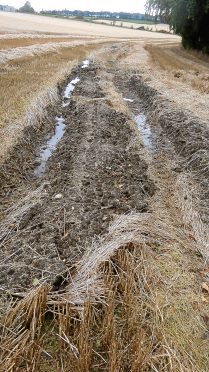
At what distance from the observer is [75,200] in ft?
21.2

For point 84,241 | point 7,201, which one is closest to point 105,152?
point 7,201

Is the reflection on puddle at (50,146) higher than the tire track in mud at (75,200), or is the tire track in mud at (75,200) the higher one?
the tire track in mud at (75,200)

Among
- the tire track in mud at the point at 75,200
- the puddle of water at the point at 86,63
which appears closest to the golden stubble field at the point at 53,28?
the puddle of water at the point at 86,63

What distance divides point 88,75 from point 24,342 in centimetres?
1796

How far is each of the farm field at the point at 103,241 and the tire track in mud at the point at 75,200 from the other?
0.02 metres

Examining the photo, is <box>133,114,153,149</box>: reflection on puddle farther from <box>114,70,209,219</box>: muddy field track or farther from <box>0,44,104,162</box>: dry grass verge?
<box>0,44,104,162</box>: dry grass verge

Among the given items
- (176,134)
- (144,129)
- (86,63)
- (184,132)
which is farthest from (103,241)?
(86,63)

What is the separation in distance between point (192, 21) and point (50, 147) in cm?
2864

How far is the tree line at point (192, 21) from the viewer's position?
30328 millimetres

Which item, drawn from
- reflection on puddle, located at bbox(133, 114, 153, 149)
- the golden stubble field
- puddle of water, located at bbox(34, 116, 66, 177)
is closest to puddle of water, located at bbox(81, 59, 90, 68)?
reflection on puddle, located at bbox(133, 114, 153, 149)

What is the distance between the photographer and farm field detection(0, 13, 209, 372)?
12.7 feet

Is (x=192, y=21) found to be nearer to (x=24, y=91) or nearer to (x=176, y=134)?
(x=24, y=91)

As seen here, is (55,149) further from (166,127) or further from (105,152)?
(166,127)

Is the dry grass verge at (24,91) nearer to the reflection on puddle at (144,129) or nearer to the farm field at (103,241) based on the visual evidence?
the farm field at (103,241)
